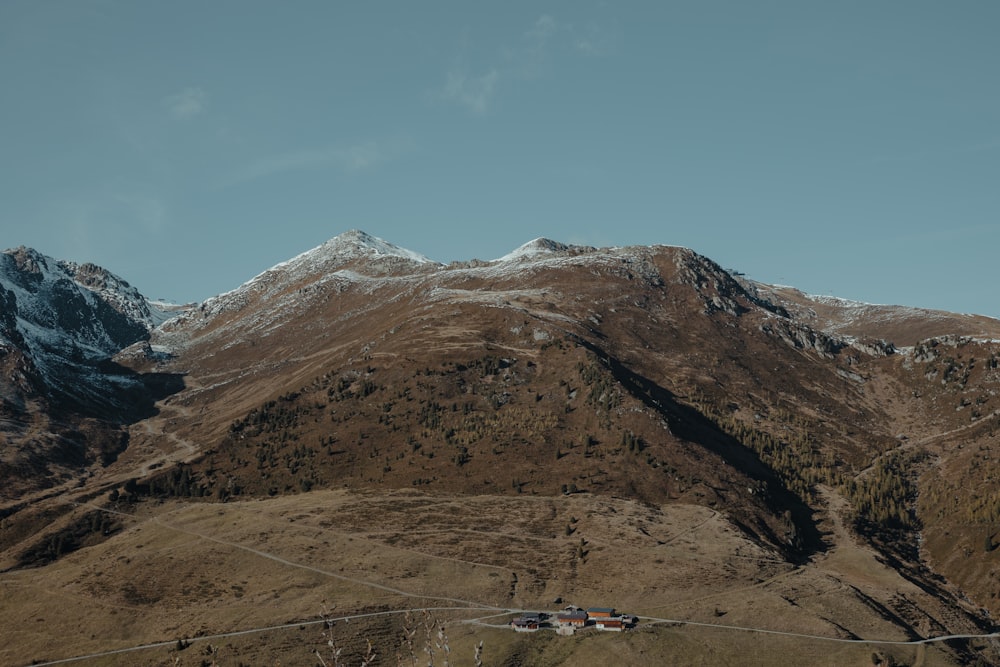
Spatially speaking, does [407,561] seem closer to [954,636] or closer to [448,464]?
[448,464]

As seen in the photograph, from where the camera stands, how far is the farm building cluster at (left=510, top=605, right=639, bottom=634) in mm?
112812

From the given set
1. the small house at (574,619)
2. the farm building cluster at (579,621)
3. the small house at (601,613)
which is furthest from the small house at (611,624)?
the small house at (574,619)

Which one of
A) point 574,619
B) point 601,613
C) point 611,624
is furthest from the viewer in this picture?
point 601,613

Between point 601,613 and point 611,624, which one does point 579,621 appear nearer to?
point 601,613

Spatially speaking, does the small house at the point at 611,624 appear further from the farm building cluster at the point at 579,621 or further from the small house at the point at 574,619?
the small house at the point at 574,619

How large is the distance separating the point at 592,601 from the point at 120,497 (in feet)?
411

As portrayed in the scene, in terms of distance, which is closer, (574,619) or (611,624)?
(611,624)

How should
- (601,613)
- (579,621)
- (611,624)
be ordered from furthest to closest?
1. (601,613)
2. (579,621)
3. (611,624)

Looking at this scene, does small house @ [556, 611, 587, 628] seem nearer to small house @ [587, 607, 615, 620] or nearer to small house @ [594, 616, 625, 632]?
small house @ [587, 607, 615, 620]

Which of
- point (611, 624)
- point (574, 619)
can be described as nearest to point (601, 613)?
point (611, 624)

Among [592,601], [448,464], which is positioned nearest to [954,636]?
[592,601]

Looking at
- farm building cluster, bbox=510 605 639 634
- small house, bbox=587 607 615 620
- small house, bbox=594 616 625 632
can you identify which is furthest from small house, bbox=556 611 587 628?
small house, bbox=594 616 625 632

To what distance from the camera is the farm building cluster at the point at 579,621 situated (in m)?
113

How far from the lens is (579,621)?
4459 inches
